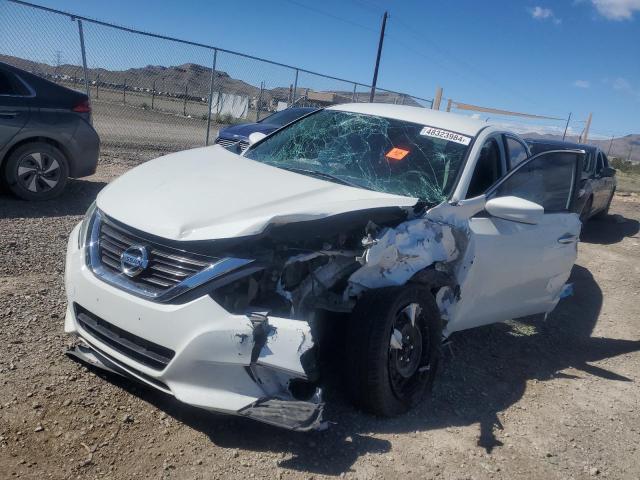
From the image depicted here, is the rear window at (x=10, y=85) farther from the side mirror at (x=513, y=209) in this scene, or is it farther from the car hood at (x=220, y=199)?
the side mirror at (x=513, y=209)

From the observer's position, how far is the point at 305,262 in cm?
291

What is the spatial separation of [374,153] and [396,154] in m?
0.16

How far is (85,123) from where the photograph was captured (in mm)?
6785

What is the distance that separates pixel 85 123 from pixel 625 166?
123 feet

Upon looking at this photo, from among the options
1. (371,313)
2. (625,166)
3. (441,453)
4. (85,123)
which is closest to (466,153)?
(371,313)

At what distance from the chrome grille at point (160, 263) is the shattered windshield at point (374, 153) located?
1.29 m

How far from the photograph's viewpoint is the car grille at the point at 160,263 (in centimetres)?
261

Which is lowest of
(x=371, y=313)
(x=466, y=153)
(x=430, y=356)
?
(x=430, y=356)

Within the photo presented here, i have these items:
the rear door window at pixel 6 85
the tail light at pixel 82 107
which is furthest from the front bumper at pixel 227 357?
the tail light at pixel 82 107

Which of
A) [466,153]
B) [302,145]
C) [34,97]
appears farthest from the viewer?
[34,97]

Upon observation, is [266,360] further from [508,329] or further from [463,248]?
[508,329]

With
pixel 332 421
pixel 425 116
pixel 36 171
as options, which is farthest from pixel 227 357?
pixel 36 171

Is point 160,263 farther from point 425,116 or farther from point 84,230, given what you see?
point 425,116

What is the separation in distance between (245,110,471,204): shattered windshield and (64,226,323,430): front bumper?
136 cm
